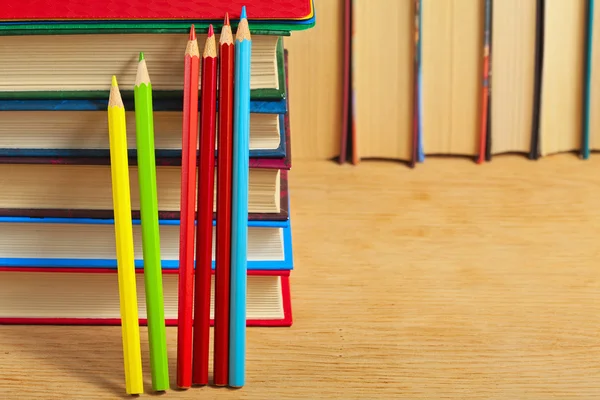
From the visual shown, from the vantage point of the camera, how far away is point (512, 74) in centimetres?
110

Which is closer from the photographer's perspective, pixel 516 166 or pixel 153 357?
pixel 153 357

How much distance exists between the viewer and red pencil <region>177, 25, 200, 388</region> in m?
0.70

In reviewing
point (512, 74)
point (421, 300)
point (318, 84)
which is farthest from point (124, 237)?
point (512, 74)

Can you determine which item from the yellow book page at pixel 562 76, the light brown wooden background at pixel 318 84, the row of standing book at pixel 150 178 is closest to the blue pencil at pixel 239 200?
the row of standing book at pixel 150 178

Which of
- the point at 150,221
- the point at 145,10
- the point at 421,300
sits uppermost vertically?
the point at 145,10

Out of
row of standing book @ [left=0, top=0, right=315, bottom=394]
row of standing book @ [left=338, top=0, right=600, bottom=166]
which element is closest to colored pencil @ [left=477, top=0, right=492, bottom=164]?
row of standing book @ [left=338, top=0, right=600, bottom=166]

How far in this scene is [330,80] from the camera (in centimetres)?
110

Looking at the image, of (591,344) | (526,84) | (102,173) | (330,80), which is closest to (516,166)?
(526,84)

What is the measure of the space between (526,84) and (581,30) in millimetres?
83

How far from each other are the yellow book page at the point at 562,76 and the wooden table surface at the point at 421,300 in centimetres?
3

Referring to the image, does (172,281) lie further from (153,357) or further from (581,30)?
(581,30)

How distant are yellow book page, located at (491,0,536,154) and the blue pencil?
1.50 feet

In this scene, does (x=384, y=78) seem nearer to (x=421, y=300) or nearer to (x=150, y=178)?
(x=421, y=300)

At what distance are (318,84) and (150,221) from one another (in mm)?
442
